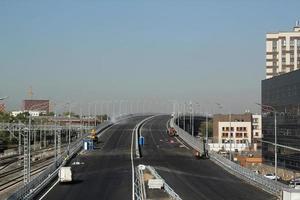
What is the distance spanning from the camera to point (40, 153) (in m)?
140

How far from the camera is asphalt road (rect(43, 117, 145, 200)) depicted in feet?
193

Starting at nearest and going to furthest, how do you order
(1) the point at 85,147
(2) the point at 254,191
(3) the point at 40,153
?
(2) the point at 254,191 → (1) the point at 85,147 → (3) the point at 40,153

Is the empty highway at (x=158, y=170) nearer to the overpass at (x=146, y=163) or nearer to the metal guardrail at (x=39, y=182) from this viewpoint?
the overpass at (x=146, y=163)

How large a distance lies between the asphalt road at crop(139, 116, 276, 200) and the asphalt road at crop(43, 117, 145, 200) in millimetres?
4254

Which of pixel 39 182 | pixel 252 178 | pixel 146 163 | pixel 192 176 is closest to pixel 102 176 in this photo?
pixel 192 176

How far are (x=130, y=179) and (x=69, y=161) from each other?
26491mm

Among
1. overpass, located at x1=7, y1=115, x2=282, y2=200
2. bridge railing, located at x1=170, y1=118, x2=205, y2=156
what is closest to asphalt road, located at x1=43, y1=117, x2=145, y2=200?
overpass, located at x1=7, y1=115, x2=282, y2=200

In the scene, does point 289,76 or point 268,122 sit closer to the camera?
point 289,76

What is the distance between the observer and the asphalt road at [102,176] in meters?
58.9

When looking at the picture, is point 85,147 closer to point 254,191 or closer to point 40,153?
point 40,153

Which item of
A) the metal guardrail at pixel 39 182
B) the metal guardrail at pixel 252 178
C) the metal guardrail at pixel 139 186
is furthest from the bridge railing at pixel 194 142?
the metal guardrail at pixel 139 186

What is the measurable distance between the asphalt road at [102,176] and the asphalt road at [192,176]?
4254 mm

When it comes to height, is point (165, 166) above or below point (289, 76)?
below

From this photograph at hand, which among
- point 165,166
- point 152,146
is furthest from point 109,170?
point 152,146
